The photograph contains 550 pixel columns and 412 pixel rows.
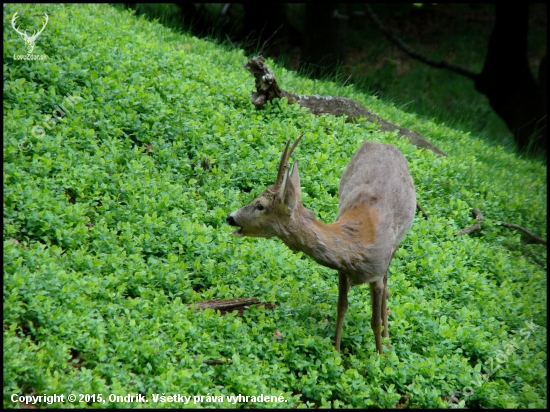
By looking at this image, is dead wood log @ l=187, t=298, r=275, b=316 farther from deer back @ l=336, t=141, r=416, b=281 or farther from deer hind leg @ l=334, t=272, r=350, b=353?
deer back @ l=336, t=141, r=416, b=281

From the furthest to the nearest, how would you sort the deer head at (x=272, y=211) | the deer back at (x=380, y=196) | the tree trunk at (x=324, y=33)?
the tree trunk at (x=324, y=33), the deer back at (x=380, y=196), the deer head at (x=272, y=211)

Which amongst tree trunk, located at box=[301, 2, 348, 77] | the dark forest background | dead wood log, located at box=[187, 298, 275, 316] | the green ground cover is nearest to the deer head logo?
the green ground cover

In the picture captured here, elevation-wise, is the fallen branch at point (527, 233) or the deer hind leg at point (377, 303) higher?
the fallen branch at point (527, 233)

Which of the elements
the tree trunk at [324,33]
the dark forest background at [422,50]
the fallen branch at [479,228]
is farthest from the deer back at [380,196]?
the tree trunk at [324,33]

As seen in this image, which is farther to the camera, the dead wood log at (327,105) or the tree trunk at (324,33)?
the tree trunk at (324,33)

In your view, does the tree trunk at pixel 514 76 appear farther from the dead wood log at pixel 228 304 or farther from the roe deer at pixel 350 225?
the dead wood log at pixel 228 304

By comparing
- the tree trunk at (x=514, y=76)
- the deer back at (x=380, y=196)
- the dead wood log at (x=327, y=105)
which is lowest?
the dead wood log at (x=327, y=105)

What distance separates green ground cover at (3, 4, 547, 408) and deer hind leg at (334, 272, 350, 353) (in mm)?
134

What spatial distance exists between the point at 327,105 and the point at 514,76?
5.17 m

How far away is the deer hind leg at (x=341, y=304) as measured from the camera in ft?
17.0

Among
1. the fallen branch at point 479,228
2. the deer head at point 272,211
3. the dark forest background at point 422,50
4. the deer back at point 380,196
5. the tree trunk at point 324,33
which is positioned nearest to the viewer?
the deer head at point 272,211

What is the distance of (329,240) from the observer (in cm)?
480

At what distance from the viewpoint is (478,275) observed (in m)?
6.52

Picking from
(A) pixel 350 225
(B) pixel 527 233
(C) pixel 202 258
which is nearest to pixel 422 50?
(B) pixel 527 233
